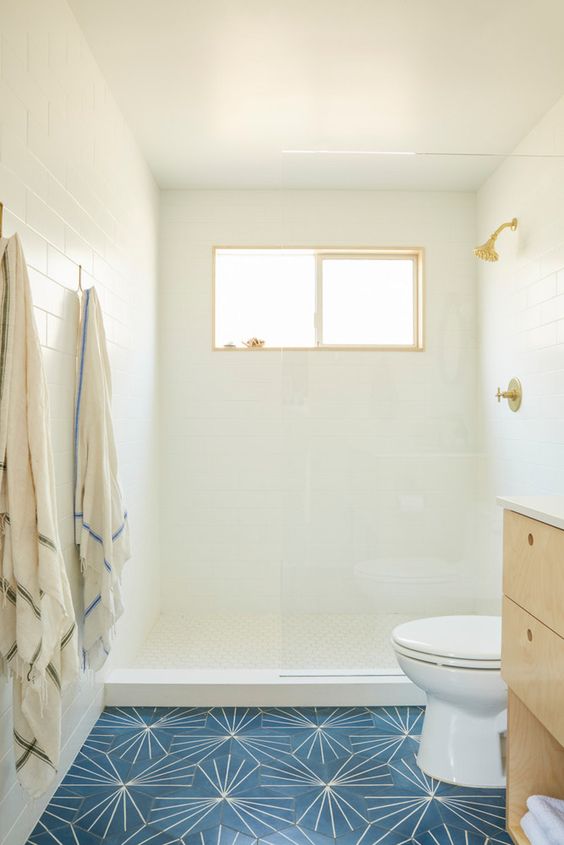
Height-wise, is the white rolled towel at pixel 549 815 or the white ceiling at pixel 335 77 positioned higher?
the white ceiling at pixel 335 77

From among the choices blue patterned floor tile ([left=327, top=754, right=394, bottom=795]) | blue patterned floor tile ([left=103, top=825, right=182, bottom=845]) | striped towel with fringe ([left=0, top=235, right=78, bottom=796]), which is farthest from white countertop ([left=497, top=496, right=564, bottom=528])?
blue patterned floor tile ([left=103, top=825, right=182, bottom=845])

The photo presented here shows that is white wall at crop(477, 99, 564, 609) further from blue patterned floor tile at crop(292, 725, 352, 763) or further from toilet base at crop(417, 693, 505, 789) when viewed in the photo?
blue patterned floor tile at crop(292, 725, 352, 763)

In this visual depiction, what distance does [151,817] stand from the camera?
72.4 inches

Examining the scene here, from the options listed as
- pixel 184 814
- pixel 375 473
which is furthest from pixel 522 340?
pixel 184 814

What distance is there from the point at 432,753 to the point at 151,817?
91cm

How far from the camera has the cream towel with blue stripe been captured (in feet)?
6.74

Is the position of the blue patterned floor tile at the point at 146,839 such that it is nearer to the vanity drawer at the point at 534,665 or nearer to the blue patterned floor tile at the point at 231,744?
the blue patterned floor tile at the point at 231,744

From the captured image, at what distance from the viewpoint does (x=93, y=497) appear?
2.07 meters

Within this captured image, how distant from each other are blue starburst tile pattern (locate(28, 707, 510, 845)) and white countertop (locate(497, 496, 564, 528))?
928 mm

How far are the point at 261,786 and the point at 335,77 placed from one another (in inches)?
101

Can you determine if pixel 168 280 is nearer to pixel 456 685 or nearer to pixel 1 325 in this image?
pixel 1 325

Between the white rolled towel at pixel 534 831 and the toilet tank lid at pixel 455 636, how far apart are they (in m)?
0.42

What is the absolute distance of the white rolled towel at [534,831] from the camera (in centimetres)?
156

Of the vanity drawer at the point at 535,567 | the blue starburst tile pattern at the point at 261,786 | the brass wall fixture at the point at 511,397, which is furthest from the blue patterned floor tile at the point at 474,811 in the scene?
the brass wall fixture at the point at 511,397
